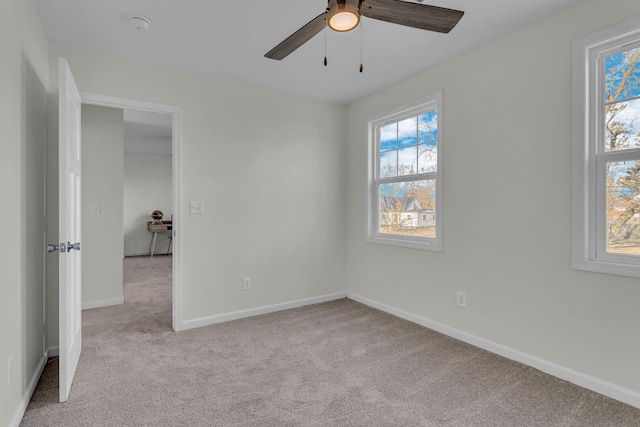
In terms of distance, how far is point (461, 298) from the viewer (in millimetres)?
2926

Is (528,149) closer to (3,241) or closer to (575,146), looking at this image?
→ (575,146)

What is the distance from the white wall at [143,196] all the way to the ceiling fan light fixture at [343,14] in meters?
7.84

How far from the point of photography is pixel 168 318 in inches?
139

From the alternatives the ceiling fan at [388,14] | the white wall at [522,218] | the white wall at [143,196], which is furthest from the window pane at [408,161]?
the white wall at [143,196]

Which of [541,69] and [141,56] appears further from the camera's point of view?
[141,56]

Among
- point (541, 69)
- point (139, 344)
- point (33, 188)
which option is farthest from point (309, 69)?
point (139, 344)

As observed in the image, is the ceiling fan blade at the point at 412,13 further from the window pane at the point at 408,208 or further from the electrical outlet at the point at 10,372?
the electrical outlet at the point at 10,372

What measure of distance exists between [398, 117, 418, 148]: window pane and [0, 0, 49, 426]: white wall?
9.84 feet

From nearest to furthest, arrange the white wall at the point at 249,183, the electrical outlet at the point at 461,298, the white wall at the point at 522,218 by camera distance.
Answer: the white wall at the point at 522,218 → the electrical outlet at the point at 461,298 → the white wall at the point at 249,183

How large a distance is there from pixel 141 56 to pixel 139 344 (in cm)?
236

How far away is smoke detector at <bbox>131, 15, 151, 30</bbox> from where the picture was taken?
2.29 meters

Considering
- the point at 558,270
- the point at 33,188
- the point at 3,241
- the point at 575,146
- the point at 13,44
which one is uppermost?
the point at 13,44

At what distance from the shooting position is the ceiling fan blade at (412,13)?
61.0 inches

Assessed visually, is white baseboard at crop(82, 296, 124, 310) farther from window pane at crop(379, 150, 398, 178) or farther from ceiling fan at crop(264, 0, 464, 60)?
ceiling fan at crop(264, 0, 464, 60)
